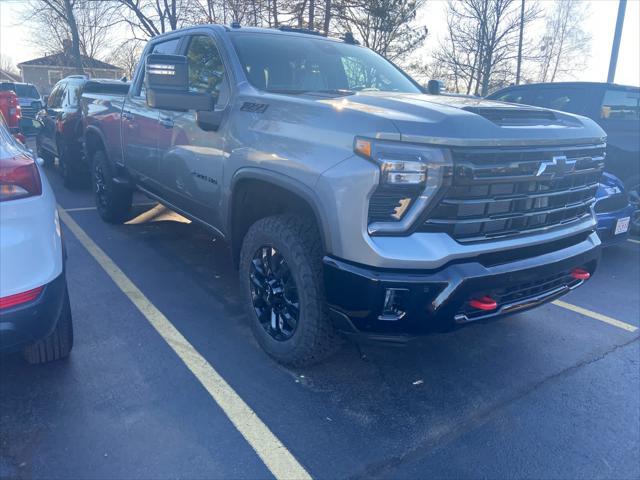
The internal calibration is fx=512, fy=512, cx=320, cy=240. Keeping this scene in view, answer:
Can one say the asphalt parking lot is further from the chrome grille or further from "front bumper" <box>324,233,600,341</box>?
the chrome grille

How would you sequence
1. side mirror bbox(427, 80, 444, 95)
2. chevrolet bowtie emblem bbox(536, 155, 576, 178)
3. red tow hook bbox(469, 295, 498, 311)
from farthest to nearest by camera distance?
side mirror bbox(427, 80, 444, 95) < chevrolet bowtie emblem bbox(536, 155, 576, 178) < red tow hook bbox(469, 295, 498, 311)

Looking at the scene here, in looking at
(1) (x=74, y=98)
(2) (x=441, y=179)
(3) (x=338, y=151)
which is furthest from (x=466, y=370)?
(1) (x=74, y=98)

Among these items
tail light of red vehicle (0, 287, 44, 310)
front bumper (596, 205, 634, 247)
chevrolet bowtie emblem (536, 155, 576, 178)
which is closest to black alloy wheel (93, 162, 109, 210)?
tail light of red vehicle (0, 287, 44, 310)

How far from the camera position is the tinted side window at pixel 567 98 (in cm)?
716

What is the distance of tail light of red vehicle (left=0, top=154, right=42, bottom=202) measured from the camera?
7.22ft

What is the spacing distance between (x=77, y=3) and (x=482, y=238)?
25.3 meters

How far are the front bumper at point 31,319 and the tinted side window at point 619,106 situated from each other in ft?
23.5

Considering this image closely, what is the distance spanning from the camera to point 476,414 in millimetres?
2828

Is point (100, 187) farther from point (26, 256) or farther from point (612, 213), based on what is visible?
point (612, 213)

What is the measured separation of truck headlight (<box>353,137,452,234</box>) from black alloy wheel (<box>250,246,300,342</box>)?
2.57 feet

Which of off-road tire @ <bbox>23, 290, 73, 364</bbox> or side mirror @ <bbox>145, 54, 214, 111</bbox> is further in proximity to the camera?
side mirror @ <bbox>145, 54, 214, 111</bbox>

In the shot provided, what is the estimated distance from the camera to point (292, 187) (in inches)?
108

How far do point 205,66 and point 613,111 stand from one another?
5.82m

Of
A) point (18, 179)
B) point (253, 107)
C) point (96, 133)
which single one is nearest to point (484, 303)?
point (253, 107)
